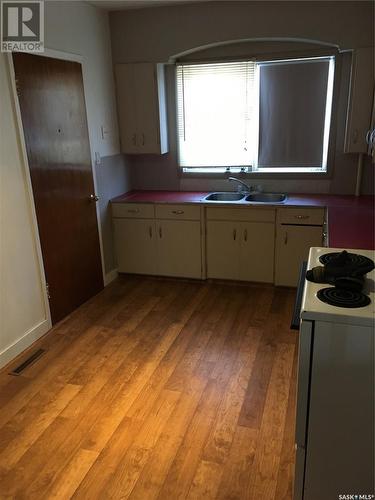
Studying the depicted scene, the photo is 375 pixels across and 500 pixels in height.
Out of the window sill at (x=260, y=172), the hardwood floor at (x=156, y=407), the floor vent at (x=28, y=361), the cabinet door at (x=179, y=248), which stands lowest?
the hardwood floor at (x=156, y=407)

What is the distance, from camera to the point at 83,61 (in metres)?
3.48

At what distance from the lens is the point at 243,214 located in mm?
3764

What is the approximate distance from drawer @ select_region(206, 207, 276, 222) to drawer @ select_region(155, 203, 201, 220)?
0.13m

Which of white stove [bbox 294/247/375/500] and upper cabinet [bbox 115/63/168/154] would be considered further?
upper cabinet [bbox 115/63/168/154]

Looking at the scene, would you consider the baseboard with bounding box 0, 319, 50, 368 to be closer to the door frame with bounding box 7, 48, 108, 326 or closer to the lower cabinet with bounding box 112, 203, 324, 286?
the door frame with bounding box 7, 48, 108, 326

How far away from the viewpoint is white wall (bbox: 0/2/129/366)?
2.70m

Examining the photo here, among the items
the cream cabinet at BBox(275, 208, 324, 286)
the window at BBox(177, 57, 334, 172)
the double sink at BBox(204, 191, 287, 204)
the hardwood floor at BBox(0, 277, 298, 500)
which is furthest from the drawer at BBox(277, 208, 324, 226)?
the hardwood floor at BBox(0, 277, 298, 500)

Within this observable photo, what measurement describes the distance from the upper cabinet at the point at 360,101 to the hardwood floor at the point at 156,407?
163 cm

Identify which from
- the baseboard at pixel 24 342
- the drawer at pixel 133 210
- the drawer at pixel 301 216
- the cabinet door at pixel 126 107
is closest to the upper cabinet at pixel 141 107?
the cabinet door at pixel 126 107

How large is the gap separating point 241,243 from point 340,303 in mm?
2534

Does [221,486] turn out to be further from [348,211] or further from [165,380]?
[348,211]

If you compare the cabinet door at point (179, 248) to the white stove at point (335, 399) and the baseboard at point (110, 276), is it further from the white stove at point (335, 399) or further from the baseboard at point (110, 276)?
the white stove at point (335, 399)

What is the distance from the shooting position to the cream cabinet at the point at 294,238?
359cm

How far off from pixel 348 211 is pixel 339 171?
0.86m
